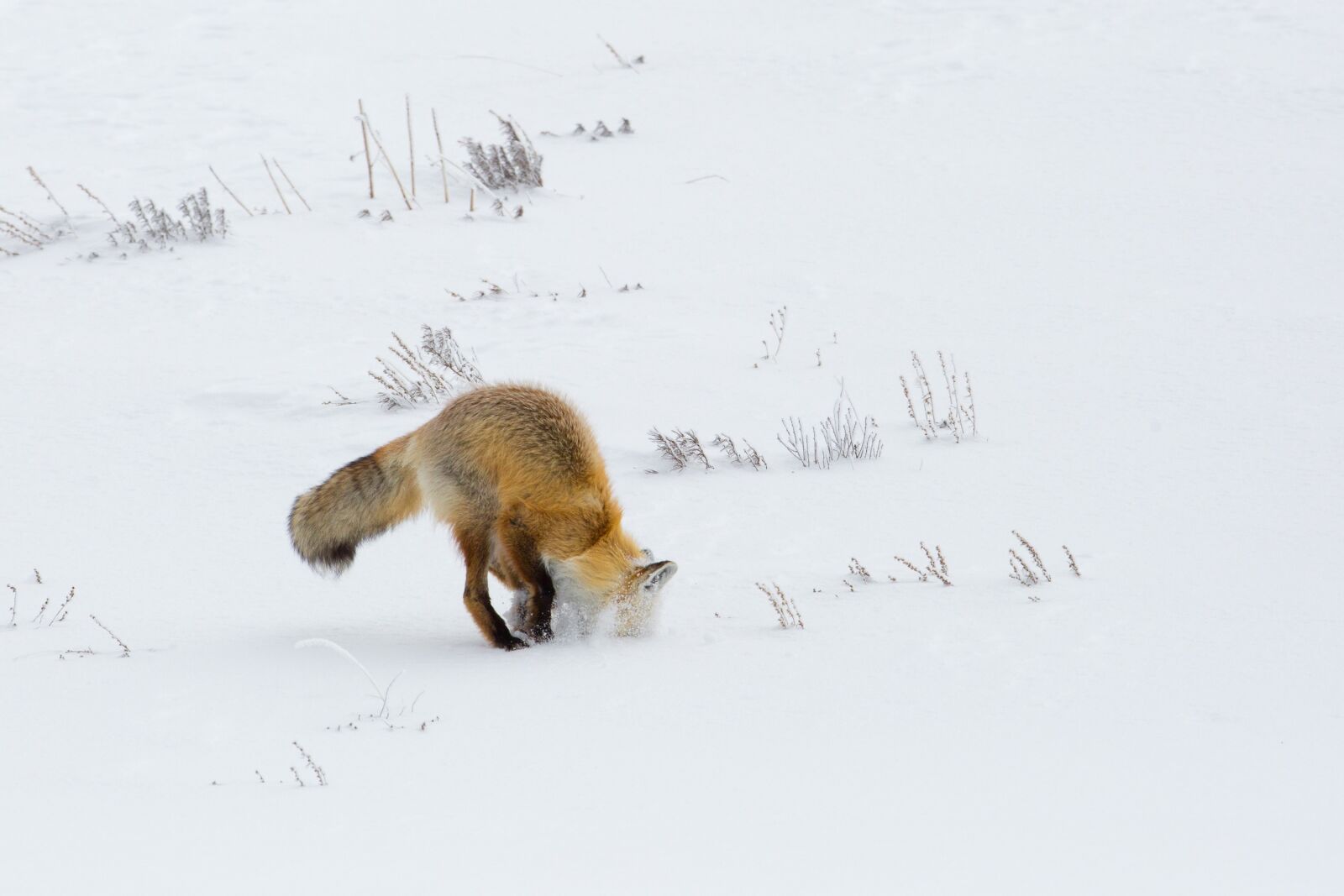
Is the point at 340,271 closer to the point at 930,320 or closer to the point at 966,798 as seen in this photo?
the point at 930,320

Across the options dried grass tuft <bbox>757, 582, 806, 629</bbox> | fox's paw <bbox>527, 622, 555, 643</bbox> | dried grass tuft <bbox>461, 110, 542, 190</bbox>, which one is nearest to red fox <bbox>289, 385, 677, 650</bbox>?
fox's paw <bbox>527, 622, 555, 643</bbox>

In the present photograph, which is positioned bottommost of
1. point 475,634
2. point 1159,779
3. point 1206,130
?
point 475,634

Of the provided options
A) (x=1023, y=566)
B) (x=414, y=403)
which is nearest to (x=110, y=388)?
(x=414, y=403)

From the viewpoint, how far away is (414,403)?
7.52 meters

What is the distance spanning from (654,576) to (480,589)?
2.63 feet

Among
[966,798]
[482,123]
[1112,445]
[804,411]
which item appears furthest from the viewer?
[482,123]

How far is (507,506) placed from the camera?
479cm

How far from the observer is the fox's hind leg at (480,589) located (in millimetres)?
4898

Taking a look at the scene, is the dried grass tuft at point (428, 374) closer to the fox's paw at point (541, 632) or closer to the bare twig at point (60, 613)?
the bare twig at point (60, 613)

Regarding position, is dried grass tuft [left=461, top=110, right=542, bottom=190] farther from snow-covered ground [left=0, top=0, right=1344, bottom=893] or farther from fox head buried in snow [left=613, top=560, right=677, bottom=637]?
fox head buried in snow [left=613, top=560, right=677, bottom=637]

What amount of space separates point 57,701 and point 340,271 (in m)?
6.04

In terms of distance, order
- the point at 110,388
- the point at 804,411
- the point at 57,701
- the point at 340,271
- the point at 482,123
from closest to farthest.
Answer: the point at 57,701
the point at 804,411
the point at 110,388
the point at 340,271
the point at 482,123

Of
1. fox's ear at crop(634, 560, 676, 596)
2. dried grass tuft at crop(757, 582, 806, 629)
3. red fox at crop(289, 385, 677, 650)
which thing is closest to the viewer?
fox's ear at crop(634, 560, 676, 596)

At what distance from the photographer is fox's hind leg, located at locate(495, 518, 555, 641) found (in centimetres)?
477
